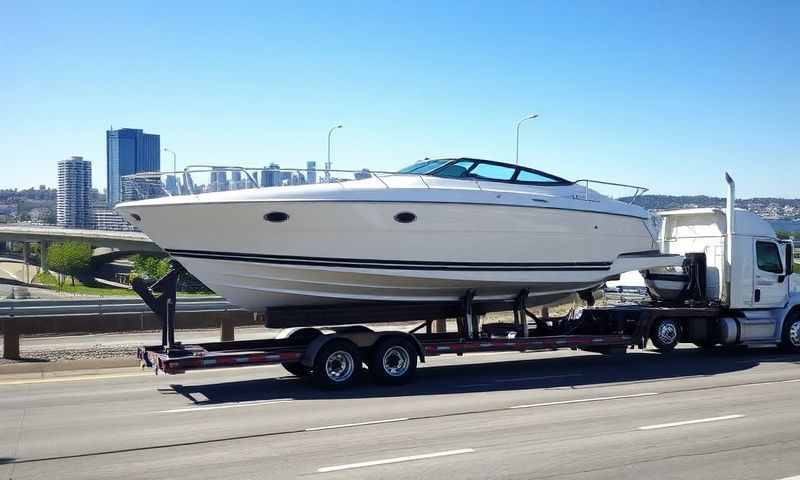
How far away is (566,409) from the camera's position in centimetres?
996

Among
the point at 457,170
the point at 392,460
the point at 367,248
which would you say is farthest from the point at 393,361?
the point at 392,460

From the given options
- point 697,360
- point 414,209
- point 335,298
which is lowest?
point 697,360

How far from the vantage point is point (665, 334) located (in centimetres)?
1488

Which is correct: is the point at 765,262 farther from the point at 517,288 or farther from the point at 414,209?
the point at 414,209

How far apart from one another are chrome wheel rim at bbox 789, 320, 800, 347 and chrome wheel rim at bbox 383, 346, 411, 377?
905cm

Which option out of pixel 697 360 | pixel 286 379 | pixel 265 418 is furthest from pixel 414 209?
pixel 697 360

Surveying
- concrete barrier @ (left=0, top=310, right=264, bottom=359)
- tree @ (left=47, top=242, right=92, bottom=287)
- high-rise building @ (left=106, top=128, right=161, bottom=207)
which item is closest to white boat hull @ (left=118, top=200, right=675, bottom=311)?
concrete barrier @ (left=0, top=310, right=264, bottom=359)

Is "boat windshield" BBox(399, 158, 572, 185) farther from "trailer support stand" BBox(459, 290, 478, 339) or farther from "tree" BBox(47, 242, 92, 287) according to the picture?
"tree" BBox(47, 242, 92, 287)

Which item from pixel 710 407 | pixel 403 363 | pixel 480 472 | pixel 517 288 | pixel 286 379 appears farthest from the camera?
pixel 517 288

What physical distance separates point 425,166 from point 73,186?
155112 mm

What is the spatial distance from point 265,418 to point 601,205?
8048 millimetres

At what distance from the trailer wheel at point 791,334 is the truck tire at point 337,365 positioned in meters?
9.72

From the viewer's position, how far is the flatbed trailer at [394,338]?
37.3ft

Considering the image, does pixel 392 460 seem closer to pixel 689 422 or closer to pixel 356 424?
pixel 356 424
